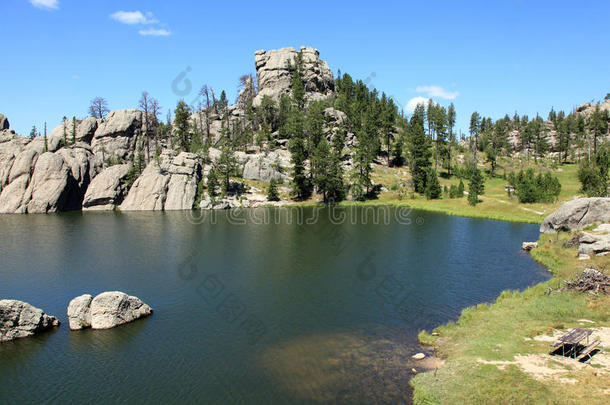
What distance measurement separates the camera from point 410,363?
78.9 ft

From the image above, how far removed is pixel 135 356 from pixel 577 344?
92.8 feet

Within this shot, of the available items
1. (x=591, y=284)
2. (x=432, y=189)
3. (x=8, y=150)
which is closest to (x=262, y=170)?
(x=432, y=189)

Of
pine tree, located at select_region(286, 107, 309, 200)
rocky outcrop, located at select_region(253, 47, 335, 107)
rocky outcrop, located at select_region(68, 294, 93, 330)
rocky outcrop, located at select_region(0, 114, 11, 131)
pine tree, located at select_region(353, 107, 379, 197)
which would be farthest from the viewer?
rocky outcrop, located at select_region(253, 47, 335, 107)

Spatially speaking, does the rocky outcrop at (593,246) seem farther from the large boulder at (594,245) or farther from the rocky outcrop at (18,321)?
the rocky outcrop at (18,321)

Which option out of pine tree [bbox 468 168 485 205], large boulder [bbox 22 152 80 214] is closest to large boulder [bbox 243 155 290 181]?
large boulder [bbox 22 152 80 214]

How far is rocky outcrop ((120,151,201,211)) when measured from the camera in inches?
4306

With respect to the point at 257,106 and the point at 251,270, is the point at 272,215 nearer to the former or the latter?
the point at 251,270

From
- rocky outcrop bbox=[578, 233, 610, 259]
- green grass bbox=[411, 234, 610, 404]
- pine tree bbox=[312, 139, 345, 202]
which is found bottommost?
green grass bbox=[411, 234, 610, 404]

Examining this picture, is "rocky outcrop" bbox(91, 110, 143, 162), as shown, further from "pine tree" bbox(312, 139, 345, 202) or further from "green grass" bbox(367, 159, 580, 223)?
"green grass" bbox(367, 159, 580, 223)

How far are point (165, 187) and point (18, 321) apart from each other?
8577cm

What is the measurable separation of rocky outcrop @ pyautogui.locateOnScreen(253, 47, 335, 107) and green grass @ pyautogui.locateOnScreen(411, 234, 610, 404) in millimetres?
150991

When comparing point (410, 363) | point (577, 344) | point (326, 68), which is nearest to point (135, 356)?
point (410, 363)

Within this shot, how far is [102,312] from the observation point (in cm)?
3058

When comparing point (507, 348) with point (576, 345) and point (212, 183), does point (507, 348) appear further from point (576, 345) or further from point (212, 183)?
point (212, 183)
